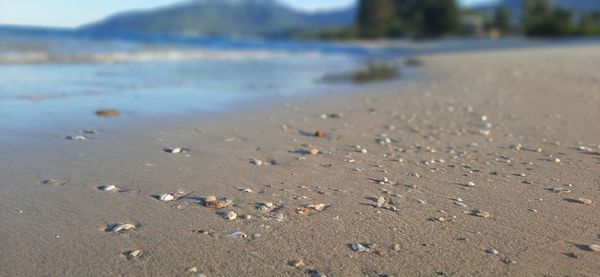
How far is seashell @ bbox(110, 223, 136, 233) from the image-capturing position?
260 cm

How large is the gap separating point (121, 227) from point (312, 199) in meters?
1.12

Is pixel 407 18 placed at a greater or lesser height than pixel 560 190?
greater

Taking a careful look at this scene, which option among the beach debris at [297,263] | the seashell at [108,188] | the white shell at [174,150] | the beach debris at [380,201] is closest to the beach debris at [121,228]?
the seashell at [108,188]

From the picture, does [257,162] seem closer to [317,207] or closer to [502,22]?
[317,207]

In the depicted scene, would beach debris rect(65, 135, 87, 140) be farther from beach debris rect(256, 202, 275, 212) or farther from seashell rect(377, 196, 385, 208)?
seashell rect(377, 196, 385, 208)

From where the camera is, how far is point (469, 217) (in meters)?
2.84

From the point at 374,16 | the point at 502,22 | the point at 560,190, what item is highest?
the point at 374,16

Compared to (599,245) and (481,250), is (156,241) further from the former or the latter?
(599,245)

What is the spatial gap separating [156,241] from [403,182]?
5.72ft

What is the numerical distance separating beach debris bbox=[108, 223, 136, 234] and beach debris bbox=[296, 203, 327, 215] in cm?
90

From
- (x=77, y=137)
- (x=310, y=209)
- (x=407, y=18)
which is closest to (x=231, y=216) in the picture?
(x=310, y=209)

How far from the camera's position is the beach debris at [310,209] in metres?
2.90

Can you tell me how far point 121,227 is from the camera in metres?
2.63

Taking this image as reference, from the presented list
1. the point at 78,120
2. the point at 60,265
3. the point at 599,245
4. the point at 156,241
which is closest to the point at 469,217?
the point at 599,245
